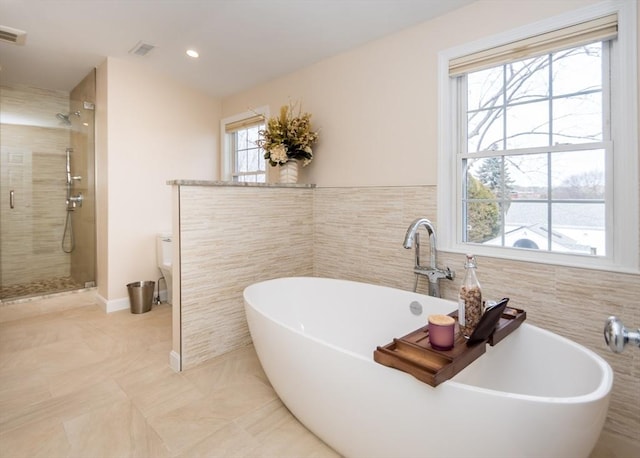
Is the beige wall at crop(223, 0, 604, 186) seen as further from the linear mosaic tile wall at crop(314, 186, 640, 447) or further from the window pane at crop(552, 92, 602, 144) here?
the window pane at crop(552, 92, 602, 144)

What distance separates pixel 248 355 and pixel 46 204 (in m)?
3.36

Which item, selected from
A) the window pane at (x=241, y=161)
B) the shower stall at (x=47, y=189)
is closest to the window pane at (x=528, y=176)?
the window pane at (x=241, y=161)

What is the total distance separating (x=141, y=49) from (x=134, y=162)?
1.06m

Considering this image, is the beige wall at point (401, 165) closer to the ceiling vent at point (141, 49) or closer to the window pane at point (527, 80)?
the window pane at point (527, 80)

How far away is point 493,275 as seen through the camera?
6.59 ft

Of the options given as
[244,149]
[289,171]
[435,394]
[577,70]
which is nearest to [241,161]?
[244,149]

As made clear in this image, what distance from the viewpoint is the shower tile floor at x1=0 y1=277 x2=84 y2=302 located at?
10.9ft

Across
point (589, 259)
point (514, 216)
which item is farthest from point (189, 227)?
point (589, 259)

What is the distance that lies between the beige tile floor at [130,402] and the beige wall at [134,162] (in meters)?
0.79

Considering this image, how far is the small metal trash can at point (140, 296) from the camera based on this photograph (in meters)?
3.19

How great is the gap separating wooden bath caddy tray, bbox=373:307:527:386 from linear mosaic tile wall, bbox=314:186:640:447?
863 millimetres

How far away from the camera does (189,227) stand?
218cm

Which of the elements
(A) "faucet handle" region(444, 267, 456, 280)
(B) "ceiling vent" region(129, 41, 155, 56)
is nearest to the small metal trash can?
(B) "ceiling vent" region(129, 41, 155, 56)

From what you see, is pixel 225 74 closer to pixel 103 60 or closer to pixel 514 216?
pixel 103 60
